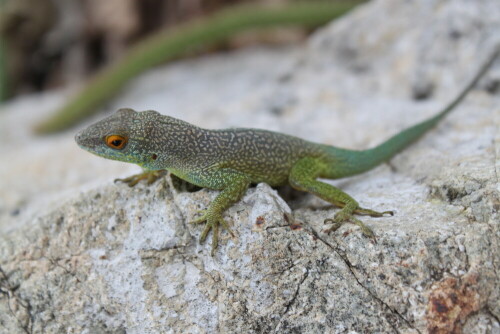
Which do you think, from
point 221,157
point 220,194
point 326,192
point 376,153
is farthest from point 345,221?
point 376,153

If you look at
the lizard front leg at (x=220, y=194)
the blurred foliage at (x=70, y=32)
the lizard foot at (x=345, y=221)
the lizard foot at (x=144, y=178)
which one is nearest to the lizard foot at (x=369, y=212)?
the lizard foot at (x=345, y=221)

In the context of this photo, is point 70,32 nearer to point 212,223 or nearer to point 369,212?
point 212,223

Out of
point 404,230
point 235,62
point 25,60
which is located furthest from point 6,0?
point 404,230

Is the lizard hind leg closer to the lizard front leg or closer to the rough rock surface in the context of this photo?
the rough rock surface

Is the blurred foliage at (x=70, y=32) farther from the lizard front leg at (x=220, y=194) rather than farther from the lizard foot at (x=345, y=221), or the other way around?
the lizard foot at (x=345, y=221)

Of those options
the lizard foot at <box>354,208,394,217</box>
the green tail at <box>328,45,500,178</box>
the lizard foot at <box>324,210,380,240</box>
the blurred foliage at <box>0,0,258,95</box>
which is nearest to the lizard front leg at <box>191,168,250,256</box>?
the lizard foot at <box>324,210,380,240</box>

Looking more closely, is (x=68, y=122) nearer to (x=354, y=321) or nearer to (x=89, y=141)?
(x=89, y=141)
